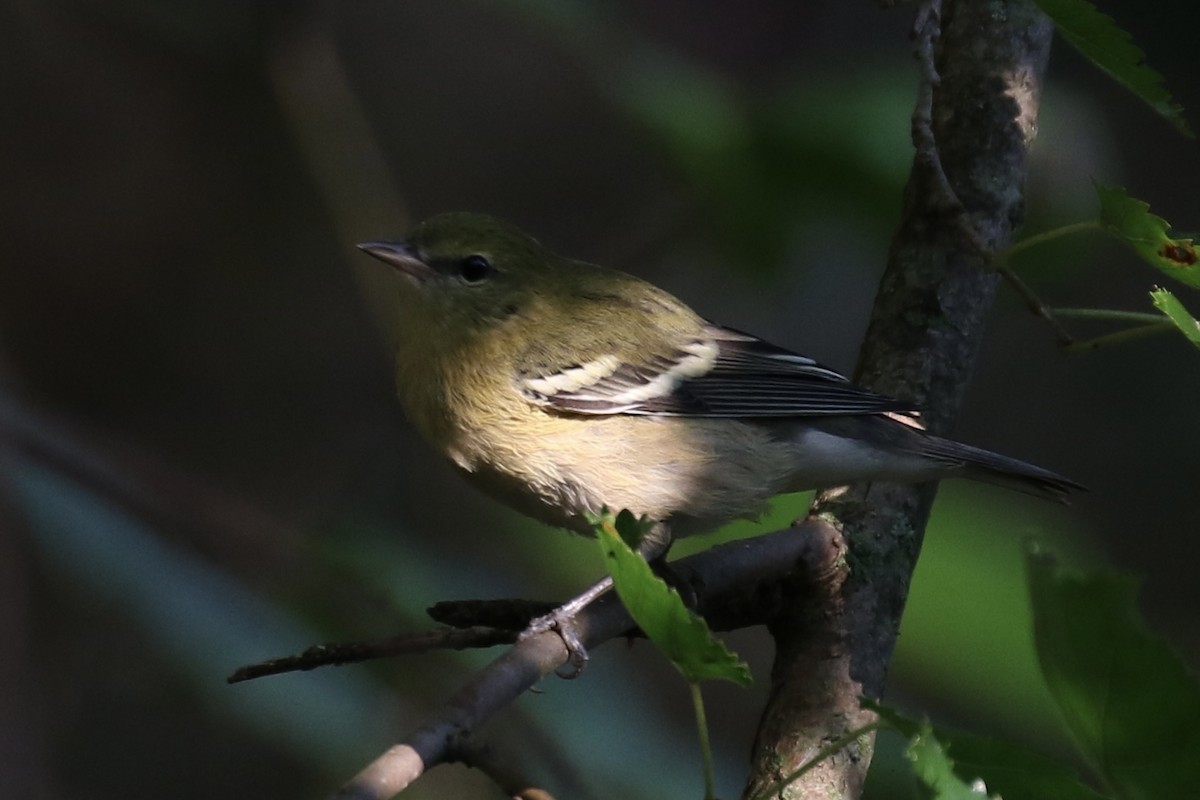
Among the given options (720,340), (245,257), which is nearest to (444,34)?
(245,257)

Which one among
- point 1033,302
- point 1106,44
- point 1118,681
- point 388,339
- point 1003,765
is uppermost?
point 1106,44

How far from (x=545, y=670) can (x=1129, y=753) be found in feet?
2.66

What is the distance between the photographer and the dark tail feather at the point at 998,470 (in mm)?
2961

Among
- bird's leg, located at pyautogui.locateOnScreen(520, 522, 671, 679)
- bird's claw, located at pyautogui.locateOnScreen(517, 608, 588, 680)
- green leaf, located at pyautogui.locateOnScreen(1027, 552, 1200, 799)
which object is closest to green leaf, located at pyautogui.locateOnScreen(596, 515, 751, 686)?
green leaf, located at pyautogui.locateOnScreen(1027, 552, 1200, 799)

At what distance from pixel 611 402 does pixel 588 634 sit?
1.01m

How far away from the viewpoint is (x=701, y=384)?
10.9 feet

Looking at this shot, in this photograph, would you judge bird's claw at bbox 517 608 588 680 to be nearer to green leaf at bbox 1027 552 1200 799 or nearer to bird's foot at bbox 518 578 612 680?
bird's foot at bbox 518 578 612 680

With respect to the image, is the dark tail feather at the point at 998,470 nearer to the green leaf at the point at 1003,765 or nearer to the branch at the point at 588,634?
the branch at the point at 588,634

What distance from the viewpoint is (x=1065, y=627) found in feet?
4.07

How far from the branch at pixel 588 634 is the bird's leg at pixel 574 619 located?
0.02 m

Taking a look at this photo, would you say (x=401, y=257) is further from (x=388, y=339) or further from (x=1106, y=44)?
(x=1106, y=44)

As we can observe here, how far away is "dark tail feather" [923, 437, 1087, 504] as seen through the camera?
2.96 m

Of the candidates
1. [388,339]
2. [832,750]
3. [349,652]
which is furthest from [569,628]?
[388,339]

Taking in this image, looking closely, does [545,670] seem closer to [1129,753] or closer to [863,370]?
[1129,753]
